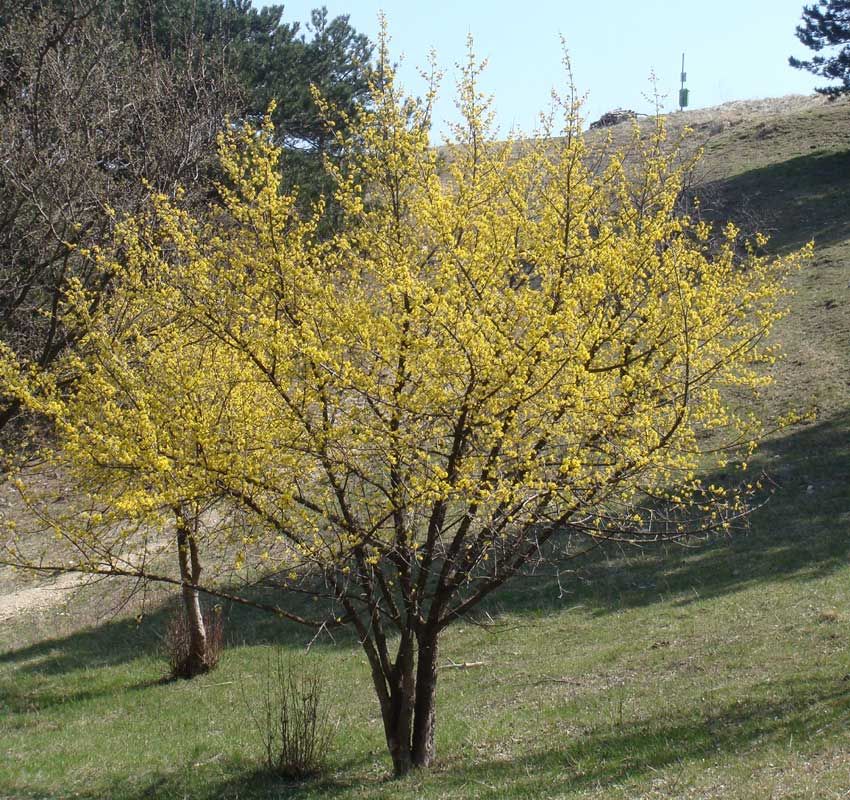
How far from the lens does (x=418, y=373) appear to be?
19.2 feet

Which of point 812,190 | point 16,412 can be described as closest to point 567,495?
point 16,412

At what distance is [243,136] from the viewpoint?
6422 millimetres

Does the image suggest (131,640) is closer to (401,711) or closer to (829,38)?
(401,711)

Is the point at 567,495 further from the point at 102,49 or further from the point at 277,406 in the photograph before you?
the point at 102,49

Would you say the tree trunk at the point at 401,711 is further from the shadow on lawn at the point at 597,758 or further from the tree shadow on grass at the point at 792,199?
the tree shadow on grass at the point at 792,199

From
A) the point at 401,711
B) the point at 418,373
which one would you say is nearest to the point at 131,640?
the point at 401,711

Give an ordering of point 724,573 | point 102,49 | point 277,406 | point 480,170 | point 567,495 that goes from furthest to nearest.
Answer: point 724,573, point 102,49, point 480,170, point 277,406, point 567,495

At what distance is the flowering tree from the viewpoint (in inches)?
221

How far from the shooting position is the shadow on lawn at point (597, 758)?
20.0ft

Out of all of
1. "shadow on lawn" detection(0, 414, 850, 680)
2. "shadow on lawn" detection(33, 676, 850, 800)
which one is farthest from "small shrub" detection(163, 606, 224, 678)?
"shadow on lawn" detection(33, 676, 850, 800)

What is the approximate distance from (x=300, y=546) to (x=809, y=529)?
982cm

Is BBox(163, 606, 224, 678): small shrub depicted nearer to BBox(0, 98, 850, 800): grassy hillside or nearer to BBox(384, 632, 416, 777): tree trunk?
BBox(0, 98, 850, 800): grassy hillside

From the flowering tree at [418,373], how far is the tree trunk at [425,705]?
0.05 feet

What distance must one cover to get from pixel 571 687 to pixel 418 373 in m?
4.97
